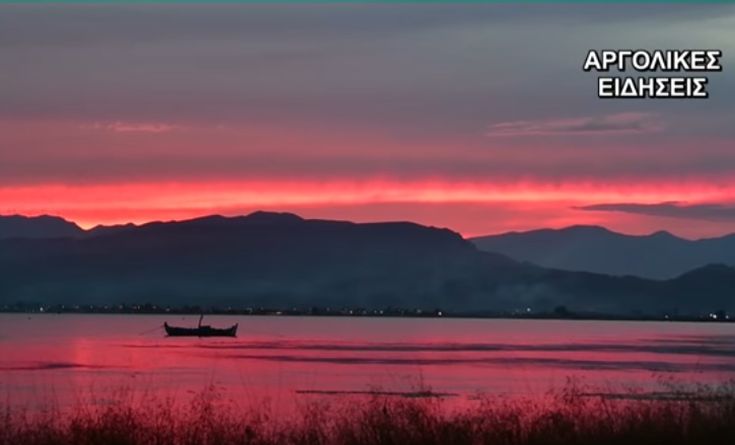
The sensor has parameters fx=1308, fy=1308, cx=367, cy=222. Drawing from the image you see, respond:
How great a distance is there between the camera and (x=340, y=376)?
6119 centimetres

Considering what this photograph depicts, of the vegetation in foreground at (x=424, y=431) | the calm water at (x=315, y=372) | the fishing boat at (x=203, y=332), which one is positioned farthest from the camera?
the fishing boat at (x=203, y=332)

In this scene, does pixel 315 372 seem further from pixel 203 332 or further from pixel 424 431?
pixel 203 332

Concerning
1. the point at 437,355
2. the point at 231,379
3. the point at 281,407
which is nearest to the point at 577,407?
the point at 281,407

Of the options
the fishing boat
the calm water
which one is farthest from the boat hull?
the calm water

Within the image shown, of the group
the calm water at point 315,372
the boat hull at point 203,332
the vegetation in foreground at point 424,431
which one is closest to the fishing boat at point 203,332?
the boat hull at point 203,332

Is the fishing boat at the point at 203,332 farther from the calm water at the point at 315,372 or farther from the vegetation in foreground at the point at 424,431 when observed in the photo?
the vegetation in foreground at the point at 424,431

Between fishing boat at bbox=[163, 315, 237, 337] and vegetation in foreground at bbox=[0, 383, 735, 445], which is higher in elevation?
fishing boat at bbox=[163, 315, 237, 337]

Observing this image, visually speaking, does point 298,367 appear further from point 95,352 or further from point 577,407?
point 577,407

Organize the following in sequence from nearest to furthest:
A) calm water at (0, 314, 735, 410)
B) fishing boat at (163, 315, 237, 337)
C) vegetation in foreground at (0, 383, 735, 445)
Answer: vegetation in foreground at (0, 383, 735, 445) → calm water at (0, 314, 735, 410) → fishing boat at (163, 315, 237, 337)

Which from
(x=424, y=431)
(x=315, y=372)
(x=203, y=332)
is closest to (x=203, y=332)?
(x=203, y=332)

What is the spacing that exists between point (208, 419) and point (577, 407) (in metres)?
6.84

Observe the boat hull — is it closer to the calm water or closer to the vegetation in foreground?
the calm water

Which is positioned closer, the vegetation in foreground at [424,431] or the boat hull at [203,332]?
the vegetation in foreground at [424,431]

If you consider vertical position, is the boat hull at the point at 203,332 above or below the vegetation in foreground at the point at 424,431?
above
